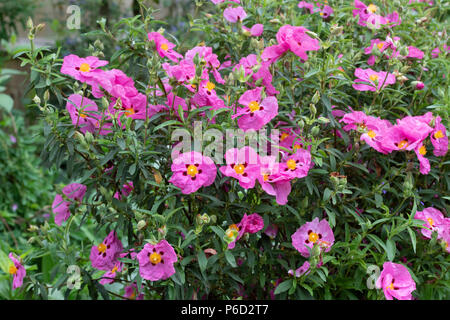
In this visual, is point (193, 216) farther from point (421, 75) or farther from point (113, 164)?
point (421, 75)

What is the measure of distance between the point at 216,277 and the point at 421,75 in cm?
93

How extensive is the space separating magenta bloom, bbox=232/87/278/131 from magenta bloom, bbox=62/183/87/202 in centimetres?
52

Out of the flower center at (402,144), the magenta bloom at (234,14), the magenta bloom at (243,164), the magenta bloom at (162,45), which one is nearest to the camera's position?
the magenta bloom at (243,164)

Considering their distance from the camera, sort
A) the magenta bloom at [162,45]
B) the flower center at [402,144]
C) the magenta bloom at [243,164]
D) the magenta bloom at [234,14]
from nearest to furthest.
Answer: the magenta bloom at [243,164] < the flower center at [402,144] < the magenta bloom at [162,45] < the magenta bloom at [234,14]

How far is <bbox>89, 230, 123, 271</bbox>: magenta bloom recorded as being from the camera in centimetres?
152

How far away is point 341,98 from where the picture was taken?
1.61 meters

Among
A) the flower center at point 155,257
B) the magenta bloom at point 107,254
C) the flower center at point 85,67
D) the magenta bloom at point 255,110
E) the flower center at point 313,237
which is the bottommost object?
the magenta bloom at point 107,254

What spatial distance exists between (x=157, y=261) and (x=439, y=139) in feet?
2.77

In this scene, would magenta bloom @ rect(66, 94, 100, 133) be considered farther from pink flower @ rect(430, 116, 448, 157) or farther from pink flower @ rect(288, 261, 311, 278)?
pink flower @ rect(430, 116, 448, 157)

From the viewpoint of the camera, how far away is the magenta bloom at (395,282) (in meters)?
1.34

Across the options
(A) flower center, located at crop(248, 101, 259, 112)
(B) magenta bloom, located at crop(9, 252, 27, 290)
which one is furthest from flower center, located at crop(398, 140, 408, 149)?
(B) magenta bloom, located at crop(9, 252, 27, 290)

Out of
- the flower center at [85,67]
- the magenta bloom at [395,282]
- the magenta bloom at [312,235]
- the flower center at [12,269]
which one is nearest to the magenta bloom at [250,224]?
the magenta bloom at [312,235]

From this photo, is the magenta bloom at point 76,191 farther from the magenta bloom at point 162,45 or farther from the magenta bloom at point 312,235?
the magenta bloom at point 312,235
